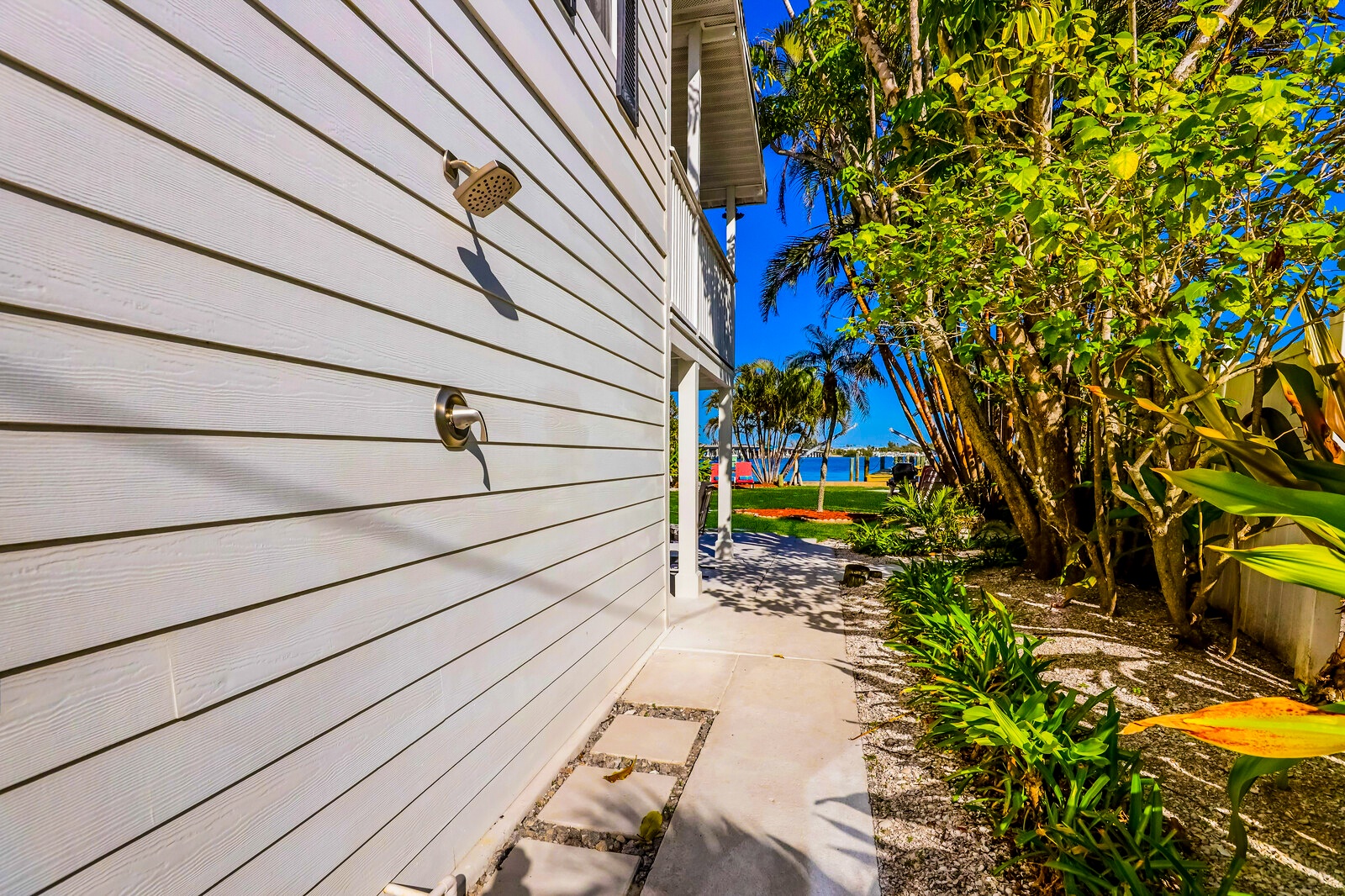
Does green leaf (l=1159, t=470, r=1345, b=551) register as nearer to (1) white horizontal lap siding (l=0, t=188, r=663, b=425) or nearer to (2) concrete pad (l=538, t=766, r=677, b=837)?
(1) white horizontal lap siding (l=0, t=188, r=663, b=425)

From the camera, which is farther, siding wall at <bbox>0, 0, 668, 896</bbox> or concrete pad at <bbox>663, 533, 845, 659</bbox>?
concrete pad at <bbox>663, 533, 845, 659</bbox>

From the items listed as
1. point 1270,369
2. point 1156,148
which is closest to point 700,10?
point 1156,148

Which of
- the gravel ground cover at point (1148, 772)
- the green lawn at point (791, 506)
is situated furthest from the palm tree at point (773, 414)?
the gravel ground cover at point (1148, 772)

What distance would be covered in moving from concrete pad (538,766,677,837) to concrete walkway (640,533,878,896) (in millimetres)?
128

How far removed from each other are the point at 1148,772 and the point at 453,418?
297 centimetres

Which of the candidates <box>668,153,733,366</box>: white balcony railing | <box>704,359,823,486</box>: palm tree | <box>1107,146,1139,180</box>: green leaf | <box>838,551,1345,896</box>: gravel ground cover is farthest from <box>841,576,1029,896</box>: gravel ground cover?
<box>704,359,823,486</box>: palm tree

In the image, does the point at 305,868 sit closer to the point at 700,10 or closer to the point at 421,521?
the point at 421,521

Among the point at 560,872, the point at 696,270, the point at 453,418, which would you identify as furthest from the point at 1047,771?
the point at 696,270

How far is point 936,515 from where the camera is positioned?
26.7ft

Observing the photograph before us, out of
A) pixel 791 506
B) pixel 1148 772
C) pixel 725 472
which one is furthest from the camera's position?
pixel 791 506

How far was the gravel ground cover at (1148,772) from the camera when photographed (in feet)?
6.41

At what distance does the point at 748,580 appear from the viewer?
6.43m

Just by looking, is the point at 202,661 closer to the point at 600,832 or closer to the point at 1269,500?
the point at 600,832

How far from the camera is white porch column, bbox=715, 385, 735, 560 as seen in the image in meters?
7.06
